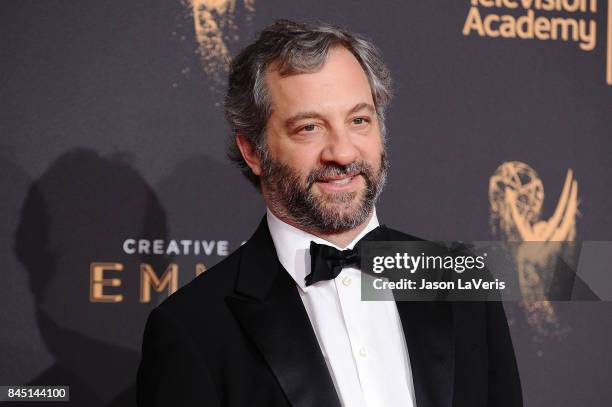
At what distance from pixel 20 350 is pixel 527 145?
4.67 feet

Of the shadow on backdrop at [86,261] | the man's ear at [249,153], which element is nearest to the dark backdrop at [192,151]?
the shadow on backdrop at [86,261]

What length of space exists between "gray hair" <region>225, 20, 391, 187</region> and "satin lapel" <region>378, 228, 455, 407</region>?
369mm

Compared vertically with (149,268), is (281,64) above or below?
above

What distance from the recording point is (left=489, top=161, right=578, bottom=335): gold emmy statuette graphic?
2.25m

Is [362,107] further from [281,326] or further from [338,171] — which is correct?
[281,326]

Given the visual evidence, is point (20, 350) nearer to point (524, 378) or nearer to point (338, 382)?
point (338, 382)

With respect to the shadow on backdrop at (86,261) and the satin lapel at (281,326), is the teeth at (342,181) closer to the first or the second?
the satin lapel at (281,326)

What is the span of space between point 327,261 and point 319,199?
0.37 ft

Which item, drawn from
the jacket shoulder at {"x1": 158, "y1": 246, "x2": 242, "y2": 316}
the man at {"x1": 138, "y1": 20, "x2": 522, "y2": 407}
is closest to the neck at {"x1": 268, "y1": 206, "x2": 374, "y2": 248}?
the man at {"x1": 138, "y1": 20, "x2": 522, "y2": 407}

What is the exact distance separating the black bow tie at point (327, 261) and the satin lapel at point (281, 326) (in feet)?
0.19

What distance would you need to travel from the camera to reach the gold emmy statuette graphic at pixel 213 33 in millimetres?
2064

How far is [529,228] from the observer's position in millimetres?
2262

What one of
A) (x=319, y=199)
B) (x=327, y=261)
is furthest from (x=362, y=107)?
(x=327, y=261)

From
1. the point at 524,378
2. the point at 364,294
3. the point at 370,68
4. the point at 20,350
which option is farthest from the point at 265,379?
the point at 524,378
